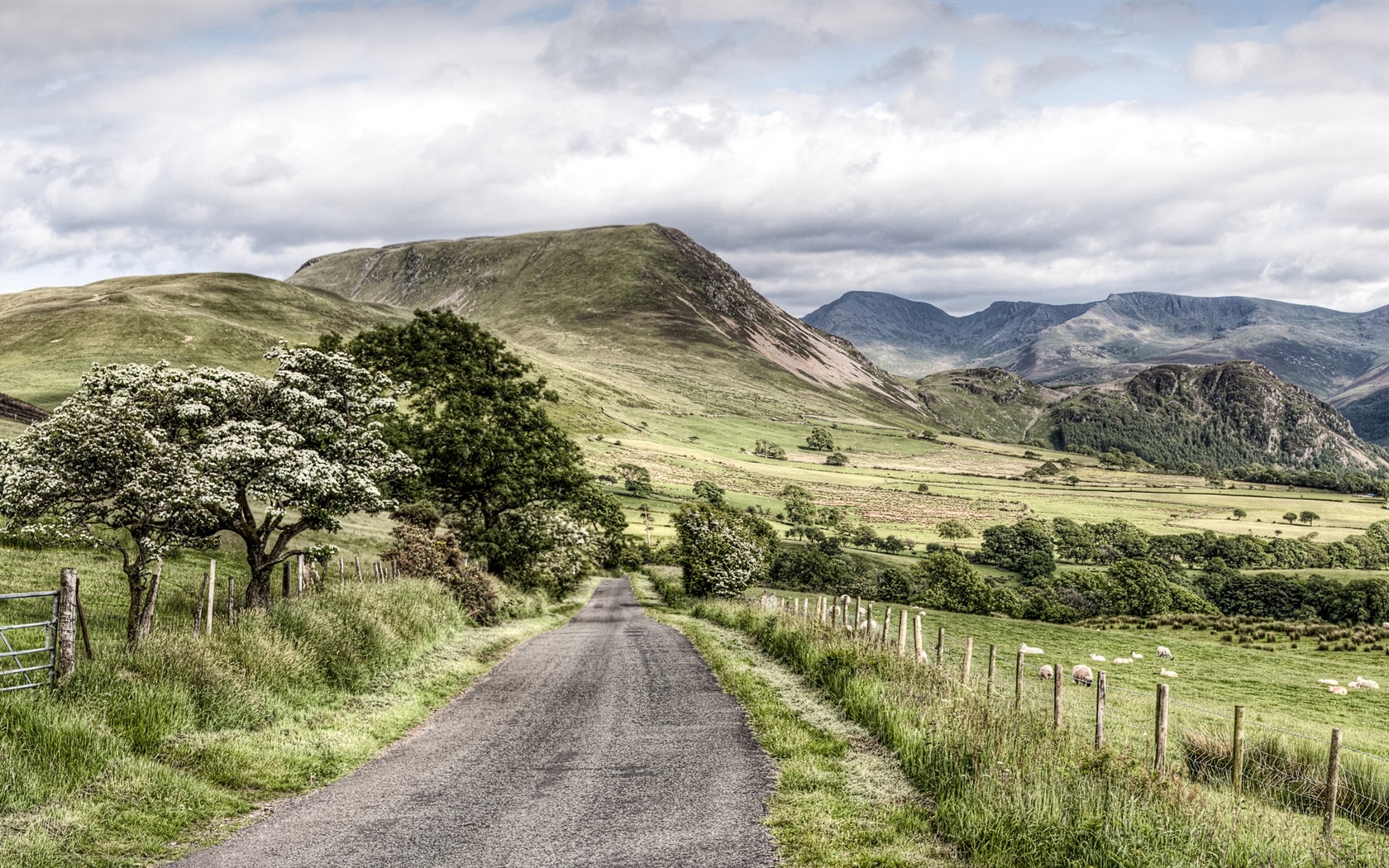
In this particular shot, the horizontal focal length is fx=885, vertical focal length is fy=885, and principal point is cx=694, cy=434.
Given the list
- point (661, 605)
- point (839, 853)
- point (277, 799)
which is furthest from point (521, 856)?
point (661, 605)

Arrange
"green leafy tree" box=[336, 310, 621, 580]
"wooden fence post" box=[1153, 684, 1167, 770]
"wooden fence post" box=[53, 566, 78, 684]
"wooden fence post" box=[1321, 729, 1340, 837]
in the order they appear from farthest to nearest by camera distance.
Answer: "green leafy tree" box=[336, 310, 621, 580], "wooden fence post" box=[53, 566, 78, 684], "wooden fence post" box=[1153, 684, 1167, 770], "wooden fence post" box=[1321, 729, 1340, 837]

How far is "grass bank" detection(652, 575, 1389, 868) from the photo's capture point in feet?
29.8

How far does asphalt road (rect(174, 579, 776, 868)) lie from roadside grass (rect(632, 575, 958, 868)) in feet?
1.22

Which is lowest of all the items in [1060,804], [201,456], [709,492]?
[709,492]

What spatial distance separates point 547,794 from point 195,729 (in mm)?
5864

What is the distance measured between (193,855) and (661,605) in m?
54.4

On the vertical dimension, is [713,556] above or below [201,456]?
below

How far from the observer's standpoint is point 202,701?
14531 mm

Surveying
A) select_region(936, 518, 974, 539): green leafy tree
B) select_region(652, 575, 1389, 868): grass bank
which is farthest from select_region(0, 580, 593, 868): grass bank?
select_region(936, 518, 974, 539): green leafy tree

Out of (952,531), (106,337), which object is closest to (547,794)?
(952,531)

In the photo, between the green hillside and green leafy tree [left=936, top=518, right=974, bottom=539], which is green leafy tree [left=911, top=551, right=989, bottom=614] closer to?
green leafy tree [left=936, top=518, right=974, bottom=539]

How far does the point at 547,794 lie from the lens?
41.0 feet

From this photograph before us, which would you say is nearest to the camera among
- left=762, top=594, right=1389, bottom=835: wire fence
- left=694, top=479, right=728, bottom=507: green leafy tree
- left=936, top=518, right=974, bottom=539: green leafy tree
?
left=762, top=594, right=1389, bottom=835: wire fence

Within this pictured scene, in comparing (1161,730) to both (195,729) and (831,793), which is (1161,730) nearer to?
(831,793)
